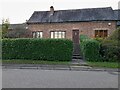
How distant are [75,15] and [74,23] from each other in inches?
69.1

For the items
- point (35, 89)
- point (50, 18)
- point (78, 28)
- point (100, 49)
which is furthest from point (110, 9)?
point (35, 89)

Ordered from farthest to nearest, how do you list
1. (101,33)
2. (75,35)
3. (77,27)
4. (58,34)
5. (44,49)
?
1. (58,34)
2. (75,35)
3. (77,27)
4. (101,33)
5. (44,49)

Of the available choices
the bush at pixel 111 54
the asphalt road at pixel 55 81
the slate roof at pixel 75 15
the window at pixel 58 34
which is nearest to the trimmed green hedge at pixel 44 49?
the bush at pixel 111 54

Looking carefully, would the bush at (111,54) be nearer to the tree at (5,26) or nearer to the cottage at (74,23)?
the cottage at (74,23)

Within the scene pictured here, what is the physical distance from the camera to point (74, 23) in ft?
110

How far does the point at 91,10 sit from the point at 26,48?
16553 mm

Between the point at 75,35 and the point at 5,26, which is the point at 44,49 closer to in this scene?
the point at 75,35

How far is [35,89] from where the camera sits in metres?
8.73

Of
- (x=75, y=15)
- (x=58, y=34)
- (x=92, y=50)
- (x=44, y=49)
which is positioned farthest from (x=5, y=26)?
(x=92, y=50)

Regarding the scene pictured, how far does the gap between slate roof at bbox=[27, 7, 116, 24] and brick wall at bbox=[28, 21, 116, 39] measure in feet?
1.84

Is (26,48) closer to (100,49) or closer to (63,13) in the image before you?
(100,49)

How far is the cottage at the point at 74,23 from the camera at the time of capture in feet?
107

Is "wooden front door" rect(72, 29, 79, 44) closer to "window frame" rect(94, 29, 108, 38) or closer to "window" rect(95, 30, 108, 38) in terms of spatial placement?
"window frame" rect(94, 29, 108, 38)

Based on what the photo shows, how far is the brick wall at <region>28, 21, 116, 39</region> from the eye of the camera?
32375mm
